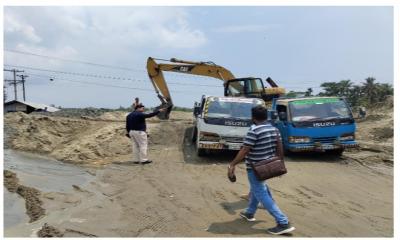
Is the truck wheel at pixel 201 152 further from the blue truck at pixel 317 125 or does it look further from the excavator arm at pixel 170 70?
the excavator arm at pixel 170 70

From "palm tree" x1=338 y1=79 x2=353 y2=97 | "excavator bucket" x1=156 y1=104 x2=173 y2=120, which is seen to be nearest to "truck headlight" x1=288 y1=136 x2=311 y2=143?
"excavator bucket" x1=156 y1=104 x2=173 y2=120

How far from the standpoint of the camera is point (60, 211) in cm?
775

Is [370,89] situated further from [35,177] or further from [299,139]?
[35,177]

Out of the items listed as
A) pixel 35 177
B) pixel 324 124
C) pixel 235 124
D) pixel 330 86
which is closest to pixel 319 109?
pixel 324 124

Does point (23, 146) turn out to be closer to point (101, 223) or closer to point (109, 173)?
point (109, 173)

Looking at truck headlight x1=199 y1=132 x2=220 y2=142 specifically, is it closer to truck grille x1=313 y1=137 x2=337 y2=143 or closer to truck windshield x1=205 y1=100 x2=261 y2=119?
truck windshield x1=205 y1=100 x2=261 y2=119

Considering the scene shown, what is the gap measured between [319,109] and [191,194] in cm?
668

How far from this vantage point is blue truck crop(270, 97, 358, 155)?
45.1ft

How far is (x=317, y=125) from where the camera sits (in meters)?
13.8

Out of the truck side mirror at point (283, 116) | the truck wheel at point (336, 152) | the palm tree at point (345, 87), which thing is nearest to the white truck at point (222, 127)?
the truck side mirror at point (283, 116)

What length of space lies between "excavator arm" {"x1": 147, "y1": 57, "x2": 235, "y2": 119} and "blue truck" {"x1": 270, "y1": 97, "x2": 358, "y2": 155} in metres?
6.02

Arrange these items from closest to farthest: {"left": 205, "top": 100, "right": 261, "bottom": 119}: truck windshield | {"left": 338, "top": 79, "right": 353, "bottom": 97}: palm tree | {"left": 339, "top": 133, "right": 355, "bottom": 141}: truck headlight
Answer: {"left": 339, "top": 133, "right": 355, "bottom": 141}: truck headlight < {"left": 205, "top": 100, "right": 261, "bottom": 119}: truck windshield < {"left": 338, "top": 79, "right": 353, "bottom": 97}: palm tree

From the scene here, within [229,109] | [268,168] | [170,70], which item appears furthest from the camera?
[170,70]

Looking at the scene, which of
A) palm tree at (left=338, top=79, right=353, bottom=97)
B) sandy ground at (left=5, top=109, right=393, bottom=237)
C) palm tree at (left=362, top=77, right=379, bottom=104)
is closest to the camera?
sandy ground at (left=5, top=109, right=393, bottom=237)
